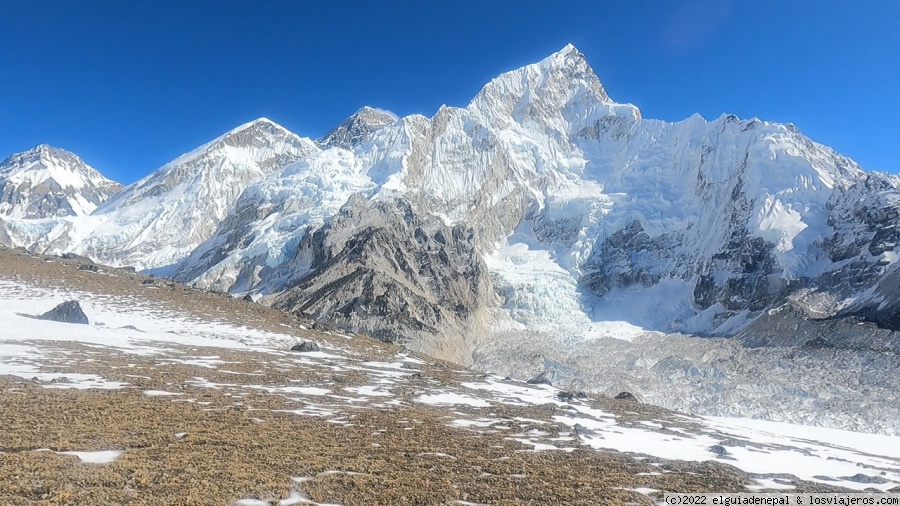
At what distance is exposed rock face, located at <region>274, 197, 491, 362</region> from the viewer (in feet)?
288

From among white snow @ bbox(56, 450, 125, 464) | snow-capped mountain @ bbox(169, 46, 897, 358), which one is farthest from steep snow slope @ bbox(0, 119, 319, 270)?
white snow @ bbox(56, 450, 125, 464)

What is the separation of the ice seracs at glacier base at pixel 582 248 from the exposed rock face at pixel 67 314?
50.1 metres

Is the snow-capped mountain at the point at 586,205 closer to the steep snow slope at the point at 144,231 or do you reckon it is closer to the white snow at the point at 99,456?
the steep snow slope at the point at 144,231

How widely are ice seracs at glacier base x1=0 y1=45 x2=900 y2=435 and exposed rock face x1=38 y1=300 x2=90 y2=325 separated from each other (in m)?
50.1

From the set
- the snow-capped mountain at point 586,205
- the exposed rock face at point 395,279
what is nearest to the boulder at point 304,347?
the exposed rock face at point 395,279

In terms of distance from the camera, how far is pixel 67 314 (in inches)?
1258

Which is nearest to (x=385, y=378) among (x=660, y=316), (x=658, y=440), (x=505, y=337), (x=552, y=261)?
(x=658, y=440)

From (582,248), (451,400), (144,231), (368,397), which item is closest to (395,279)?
(582,248)

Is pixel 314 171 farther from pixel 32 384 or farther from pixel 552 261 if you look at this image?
pixel 32 384

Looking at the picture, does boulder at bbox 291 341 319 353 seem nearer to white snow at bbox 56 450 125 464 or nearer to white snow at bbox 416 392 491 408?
white snow at bbox 416 392 491 408

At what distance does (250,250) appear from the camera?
12612 cm

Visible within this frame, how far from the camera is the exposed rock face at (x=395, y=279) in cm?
8769

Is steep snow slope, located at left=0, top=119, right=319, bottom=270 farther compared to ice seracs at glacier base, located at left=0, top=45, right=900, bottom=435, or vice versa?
steep snow slope, located at left=0, top=119, right=319, bottom=270

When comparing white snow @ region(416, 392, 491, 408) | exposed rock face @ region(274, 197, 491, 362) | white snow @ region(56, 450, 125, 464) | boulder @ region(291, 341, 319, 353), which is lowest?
white snow @ region(56, 450, 125, 464)
